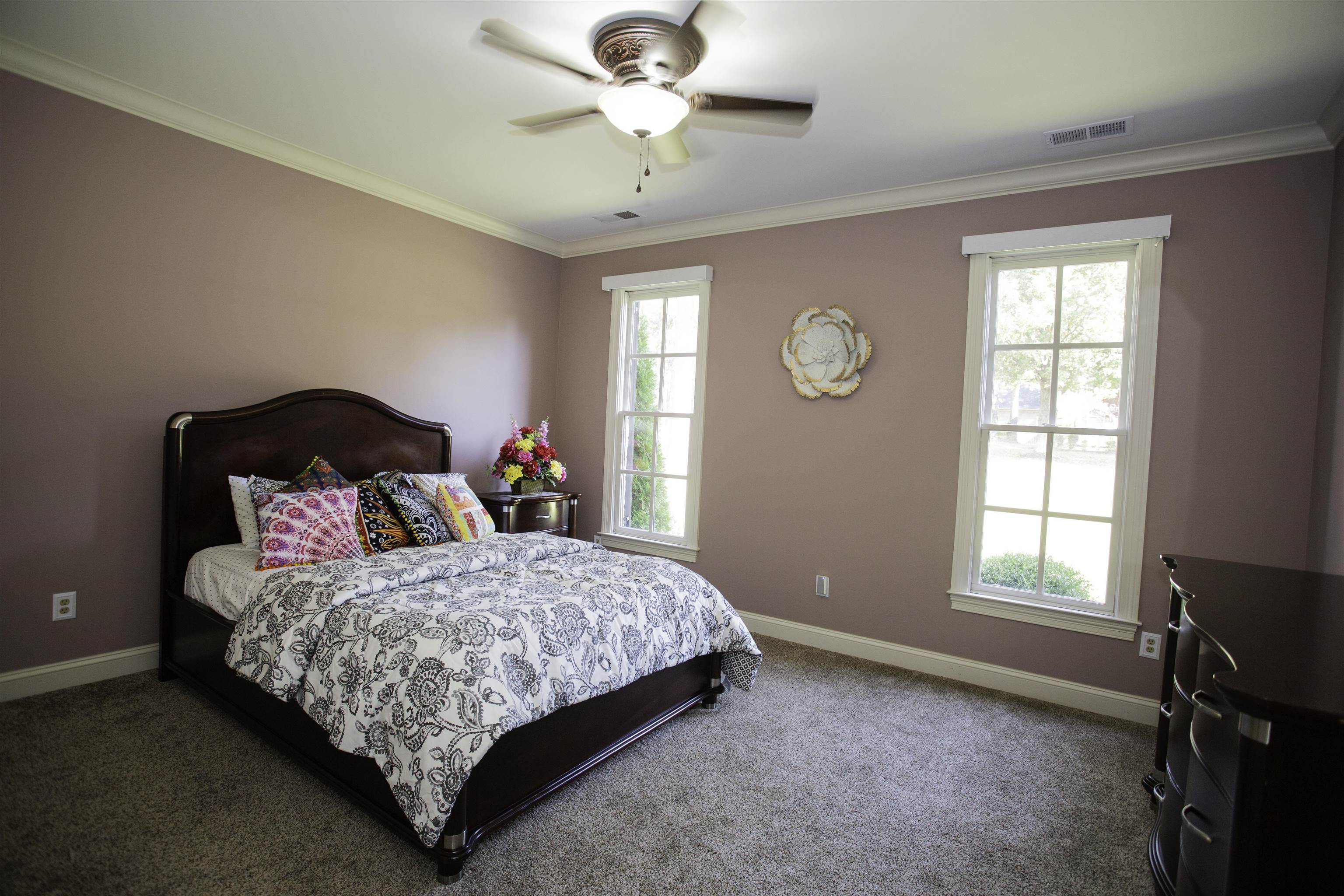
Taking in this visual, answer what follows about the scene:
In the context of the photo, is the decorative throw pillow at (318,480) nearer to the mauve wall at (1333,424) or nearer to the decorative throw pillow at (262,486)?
the decorative throw pillow at (262,486)

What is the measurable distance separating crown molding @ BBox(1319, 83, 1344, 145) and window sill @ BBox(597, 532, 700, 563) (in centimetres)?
360

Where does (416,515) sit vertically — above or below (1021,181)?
below

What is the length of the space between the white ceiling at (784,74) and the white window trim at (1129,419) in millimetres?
401

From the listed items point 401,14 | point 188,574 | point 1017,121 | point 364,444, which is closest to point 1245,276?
point 1017,121

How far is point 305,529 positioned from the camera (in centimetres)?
286

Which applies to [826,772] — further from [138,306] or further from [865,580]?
[138,306]

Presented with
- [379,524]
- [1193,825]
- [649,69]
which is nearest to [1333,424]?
[1193,825]

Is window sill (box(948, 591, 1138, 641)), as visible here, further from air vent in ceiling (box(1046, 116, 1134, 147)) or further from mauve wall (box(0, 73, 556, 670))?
mauve wall (box(0, 73, 556, 670))

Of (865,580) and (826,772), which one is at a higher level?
(865,580)

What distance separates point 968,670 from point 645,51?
3248mm

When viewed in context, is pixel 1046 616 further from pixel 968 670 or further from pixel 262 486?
pixel 262 486

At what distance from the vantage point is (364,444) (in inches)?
148

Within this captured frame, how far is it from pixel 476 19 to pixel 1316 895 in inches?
118

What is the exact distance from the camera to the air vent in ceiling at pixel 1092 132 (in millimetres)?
2764
